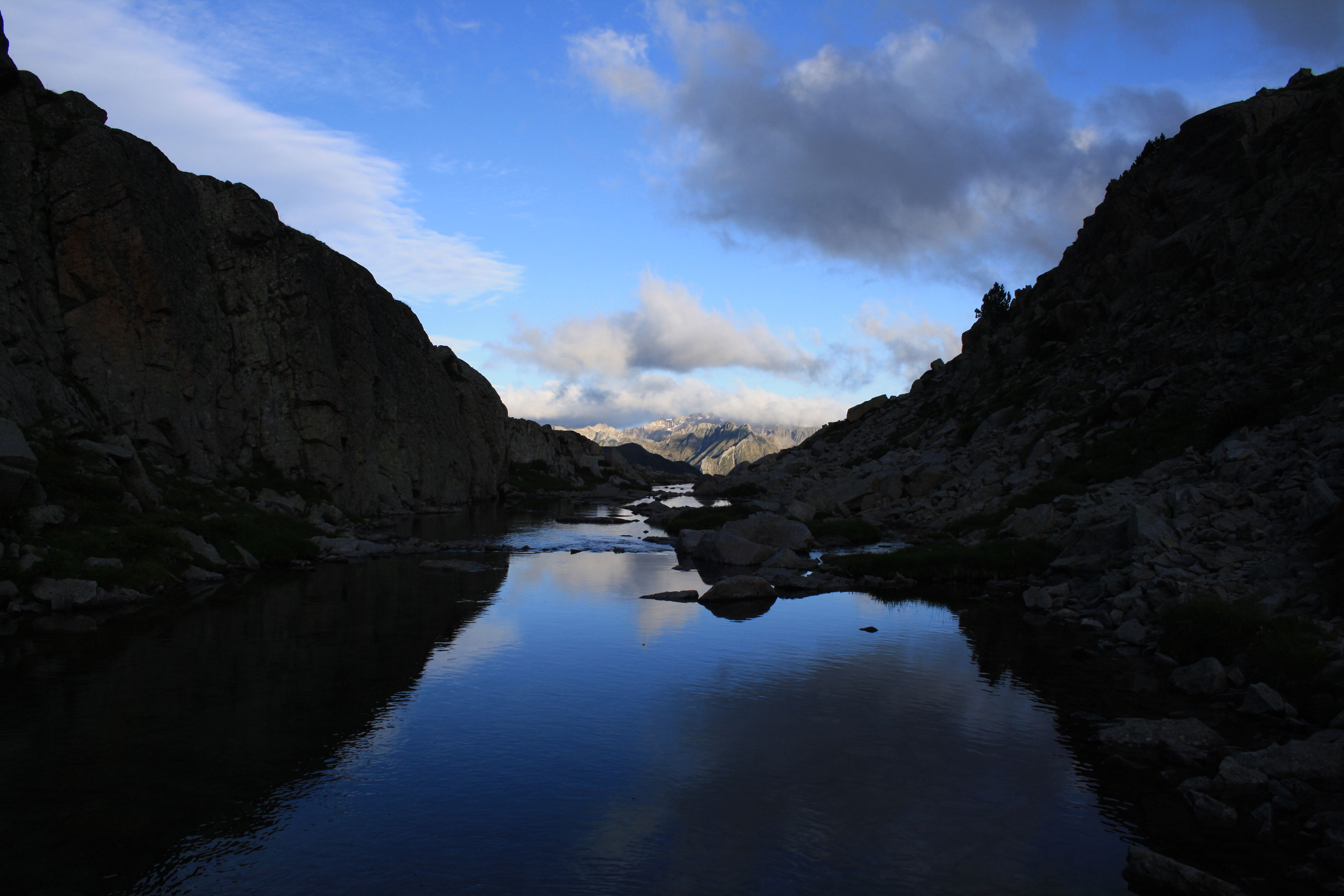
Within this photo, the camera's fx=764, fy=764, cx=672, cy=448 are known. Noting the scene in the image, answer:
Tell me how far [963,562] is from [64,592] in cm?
3437

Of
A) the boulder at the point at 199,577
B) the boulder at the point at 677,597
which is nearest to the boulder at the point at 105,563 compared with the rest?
the boulder at the point at 199,577

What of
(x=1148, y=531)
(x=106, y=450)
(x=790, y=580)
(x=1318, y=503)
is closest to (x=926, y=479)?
(x=790, y=580)

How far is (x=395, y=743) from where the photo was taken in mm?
14820

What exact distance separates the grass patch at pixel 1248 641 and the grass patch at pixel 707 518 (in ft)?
110

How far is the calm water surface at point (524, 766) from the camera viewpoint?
34.6ft

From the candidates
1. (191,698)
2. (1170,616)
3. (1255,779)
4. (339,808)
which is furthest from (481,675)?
(1170,616)

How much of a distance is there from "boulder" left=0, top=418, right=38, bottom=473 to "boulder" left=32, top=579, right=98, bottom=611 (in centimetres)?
404

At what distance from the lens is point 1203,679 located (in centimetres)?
1817

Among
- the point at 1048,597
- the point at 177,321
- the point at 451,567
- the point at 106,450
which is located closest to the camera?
the point at 1048,597

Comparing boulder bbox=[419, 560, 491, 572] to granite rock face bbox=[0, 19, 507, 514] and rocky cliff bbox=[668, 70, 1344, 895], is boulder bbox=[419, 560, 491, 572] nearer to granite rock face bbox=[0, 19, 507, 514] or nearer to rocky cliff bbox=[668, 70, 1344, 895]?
rocky cliff bbox=[668, 70, 1344, 895]

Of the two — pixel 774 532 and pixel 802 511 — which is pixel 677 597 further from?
pixel 802 511

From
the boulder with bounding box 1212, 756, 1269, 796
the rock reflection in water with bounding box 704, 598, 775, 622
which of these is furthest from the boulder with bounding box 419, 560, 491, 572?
the boulder with bounding box 1212, 756, 1269, 796

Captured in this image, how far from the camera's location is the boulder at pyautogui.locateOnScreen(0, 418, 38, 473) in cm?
2450

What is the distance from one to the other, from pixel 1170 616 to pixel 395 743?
68.5 ft
